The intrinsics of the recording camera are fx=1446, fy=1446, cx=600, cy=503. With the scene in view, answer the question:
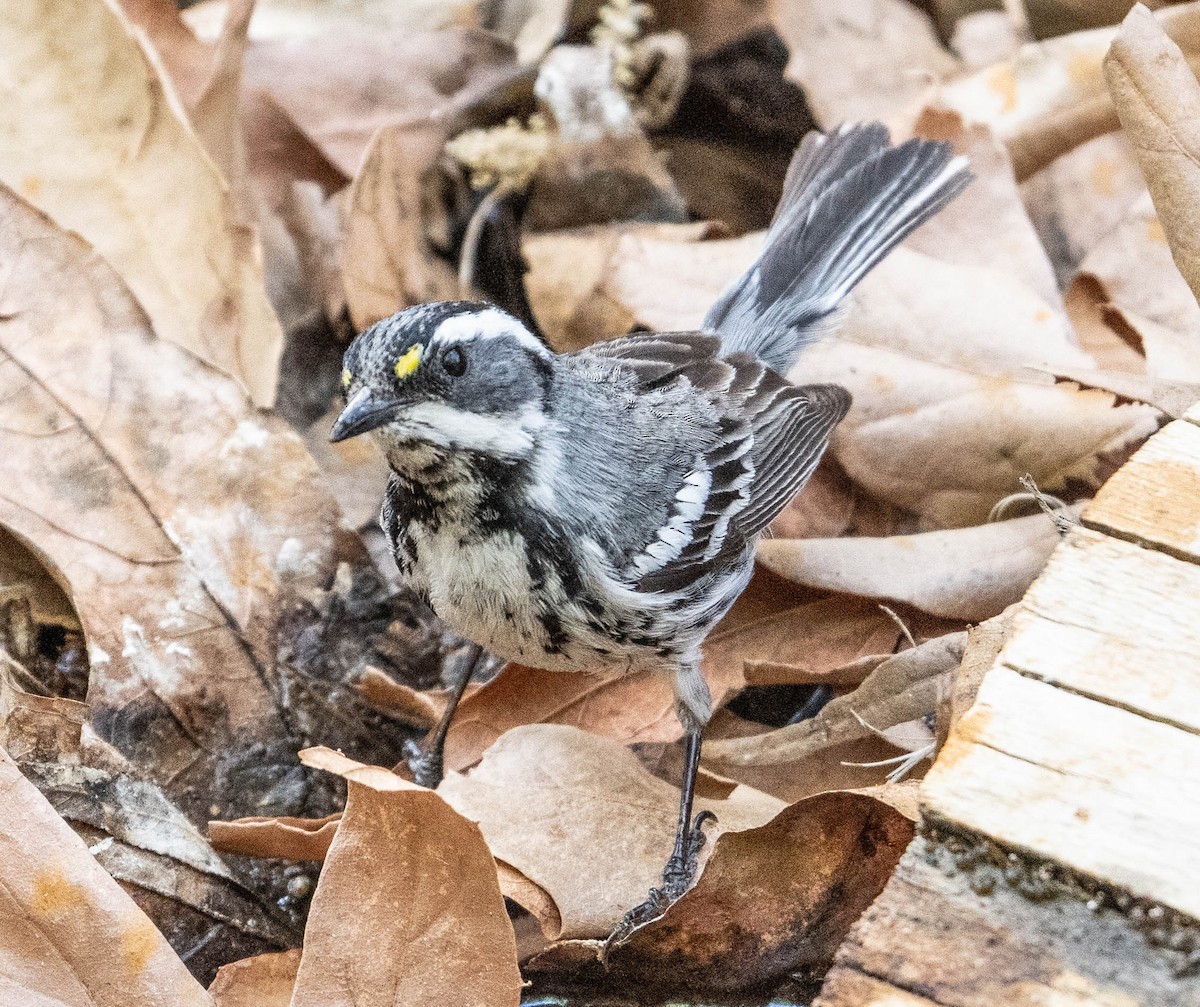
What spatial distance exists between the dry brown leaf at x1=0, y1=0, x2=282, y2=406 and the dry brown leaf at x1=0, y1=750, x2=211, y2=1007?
72.7 inches

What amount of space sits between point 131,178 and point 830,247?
2.17 metres

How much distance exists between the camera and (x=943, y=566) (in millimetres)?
3766

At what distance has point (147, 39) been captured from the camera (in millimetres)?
4922

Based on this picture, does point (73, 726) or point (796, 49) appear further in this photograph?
point (796, 49)

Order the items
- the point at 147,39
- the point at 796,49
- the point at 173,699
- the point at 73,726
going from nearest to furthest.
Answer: the point at 73,726 < the point at 173,699 < the point at 147,39 < the point at 796,49

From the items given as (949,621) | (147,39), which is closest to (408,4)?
(147,39)

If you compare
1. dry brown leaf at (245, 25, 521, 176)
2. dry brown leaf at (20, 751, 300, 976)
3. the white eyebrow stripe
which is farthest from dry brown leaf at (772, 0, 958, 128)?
dry brown leaf at (20, 751, 300, 976)

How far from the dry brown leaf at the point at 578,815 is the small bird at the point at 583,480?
6cm

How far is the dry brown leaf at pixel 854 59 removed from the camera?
537 cm

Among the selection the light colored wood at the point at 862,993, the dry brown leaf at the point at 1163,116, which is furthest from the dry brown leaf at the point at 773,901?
the dry brown leaf at the point at 1163,116

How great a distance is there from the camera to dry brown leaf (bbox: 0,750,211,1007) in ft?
8.60

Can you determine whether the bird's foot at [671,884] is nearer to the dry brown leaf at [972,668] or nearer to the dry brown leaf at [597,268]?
the dry brown leaf at [972,668]

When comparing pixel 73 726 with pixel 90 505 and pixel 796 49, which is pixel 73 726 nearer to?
pixel 90 505

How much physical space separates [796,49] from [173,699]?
3.34 m
